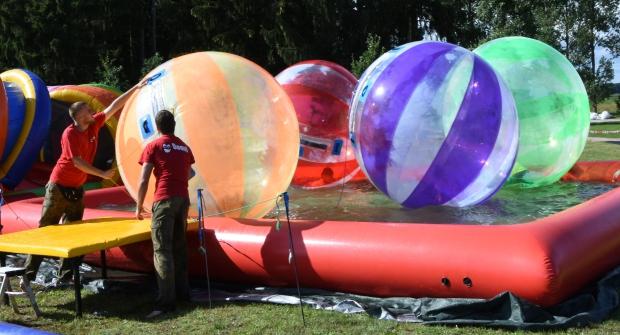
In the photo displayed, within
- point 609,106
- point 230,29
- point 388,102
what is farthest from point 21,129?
point 609,106

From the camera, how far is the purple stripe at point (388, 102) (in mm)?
5750

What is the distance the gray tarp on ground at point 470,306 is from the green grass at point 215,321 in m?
0.07

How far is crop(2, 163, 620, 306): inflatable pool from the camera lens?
410 cm

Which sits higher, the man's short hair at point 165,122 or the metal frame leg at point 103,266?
the man's short hair at point 165,122

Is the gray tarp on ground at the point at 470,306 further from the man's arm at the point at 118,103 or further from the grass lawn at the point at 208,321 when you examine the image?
the man's arm at the point at 118,103

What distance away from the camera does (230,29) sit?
88.9 ft

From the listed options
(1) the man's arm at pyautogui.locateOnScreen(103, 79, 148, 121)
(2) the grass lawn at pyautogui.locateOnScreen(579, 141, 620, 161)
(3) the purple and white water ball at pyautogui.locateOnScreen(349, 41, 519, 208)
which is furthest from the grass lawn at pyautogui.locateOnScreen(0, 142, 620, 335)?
(2) the grass lawn at pyautogui.locateOnScreen(579, 141, 620, 161)

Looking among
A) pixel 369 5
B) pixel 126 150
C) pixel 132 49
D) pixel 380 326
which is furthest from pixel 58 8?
pixel 380 326

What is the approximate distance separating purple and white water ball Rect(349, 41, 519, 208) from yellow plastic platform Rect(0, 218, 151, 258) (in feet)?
7.29

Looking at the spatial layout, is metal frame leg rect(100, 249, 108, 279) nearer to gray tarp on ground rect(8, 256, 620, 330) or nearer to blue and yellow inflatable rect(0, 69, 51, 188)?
gray tarp on ground rect(8, 256, 620, 330)

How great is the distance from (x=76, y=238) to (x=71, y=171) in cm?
86

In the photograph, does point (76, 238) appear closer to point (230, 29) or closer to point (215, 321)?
point (215, 321)

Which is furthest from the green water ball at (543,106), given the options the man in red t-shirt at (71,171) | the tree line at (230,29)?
the tree line at (230,29)

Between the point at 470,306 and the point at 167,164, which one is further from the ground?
the point at 167,164
